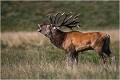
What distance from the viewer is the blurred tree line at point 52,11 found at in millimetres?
38219

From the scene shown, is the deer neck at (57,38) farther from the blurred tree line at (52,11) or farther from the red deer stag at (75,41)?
the blurred tree line at (52,11)

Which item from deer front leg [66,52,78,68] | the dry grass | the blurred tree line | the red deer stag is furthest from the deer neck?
the blurred tree line

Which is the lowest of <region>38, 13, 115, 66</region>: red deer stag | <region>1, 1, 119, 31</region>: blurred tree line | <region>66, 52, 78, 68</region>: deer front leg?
<region>66, 52, 78, 68</region>: deer front leg

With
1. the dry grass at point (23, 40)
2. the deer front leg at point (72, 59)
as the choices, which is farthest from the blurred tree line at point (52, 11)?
the deer front leg at point (72, 59)

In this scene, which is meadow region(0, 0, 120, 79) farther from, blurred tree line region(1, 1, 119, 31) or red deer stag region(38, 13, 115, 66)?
red deer stag region(38, 13, 115, 66)

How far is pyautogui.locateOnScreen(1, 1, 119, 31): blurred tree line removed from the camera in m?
38.2

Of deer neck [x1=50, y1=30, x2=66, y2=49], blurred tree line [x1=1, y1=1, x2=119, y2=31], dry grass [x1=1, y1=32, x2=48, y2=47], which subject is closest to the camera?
deer neck [x1=50, y1=30, x2=66, y2=49]

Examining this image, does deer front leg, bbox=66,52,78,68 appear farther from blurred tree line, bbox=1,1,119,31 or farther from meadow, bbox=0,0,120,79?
blurred tree line, bbox=1,1,119,31

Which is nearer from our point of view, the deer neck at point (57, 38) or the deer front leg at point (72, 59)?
the deer front leg at point (72, 59)

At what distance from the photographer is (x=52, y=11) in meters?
42.4

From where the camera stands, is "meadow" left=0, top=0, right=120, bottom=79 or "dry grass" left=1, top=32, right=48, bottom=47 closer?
"meadow" left=0, top=0, right=120, bottom=79

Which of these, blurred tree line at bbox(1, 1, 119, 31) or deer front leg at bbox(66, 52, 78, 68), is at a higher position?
blurred tree line at bbox(1, 1, 119, 31)

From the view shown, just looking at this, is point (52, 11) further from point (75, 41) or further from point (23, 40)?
point (75, 41)

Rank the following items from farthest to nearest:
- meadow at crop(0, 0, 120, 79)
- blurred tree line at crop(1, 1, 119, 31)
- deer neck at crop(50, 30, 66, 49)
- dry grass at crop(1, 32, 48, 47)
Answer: blurred tree line at crop(1, 1, 119, 31), dry grass at crop(1, 32, 48, 47), deer neck at crop(50, 30, 66, 49), meadow at crop(0, 0, 120, 79)
